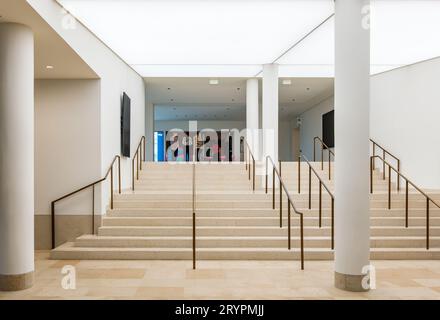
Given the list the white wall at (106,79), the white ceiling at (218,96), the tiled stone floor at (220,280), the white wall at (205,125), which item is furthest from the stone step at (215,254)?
the white wall at (205,125)

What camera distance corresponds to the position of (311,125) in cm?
1928

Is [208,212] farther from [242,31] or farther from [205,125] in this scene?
[205,125]

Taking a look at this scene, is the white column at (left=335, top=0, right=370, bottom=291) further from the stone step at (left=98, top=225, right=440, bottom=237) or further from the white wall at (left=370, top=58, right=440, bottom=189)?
the white wall at (left=370, top=58, right=440, bottom=189)

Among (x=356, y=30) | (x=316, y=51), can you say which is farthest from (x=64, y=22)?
(x=316, y=51)

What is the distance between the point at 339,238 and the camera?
18.6 ft

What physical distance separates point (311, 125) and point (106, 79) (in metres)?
12.0

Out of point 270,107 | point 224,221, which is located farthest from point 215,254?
point 270,107

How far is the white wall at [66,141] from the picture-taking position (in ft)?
28.5

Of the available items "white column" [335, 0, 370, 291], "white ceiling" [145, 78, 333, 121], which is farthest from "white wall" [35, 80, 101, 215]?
"white column" [335, 0, 370, 291]

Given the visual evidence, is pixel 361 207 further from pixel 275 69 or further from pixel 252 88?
pixel 252 88

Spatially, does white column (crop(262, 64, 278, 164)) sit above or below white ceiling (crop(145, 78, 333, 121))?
below

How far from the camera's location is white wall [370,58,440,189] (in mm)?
10273

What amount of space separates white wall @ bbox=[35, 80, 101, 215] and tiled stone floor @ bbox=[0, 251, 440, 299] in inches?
A: 62.9
